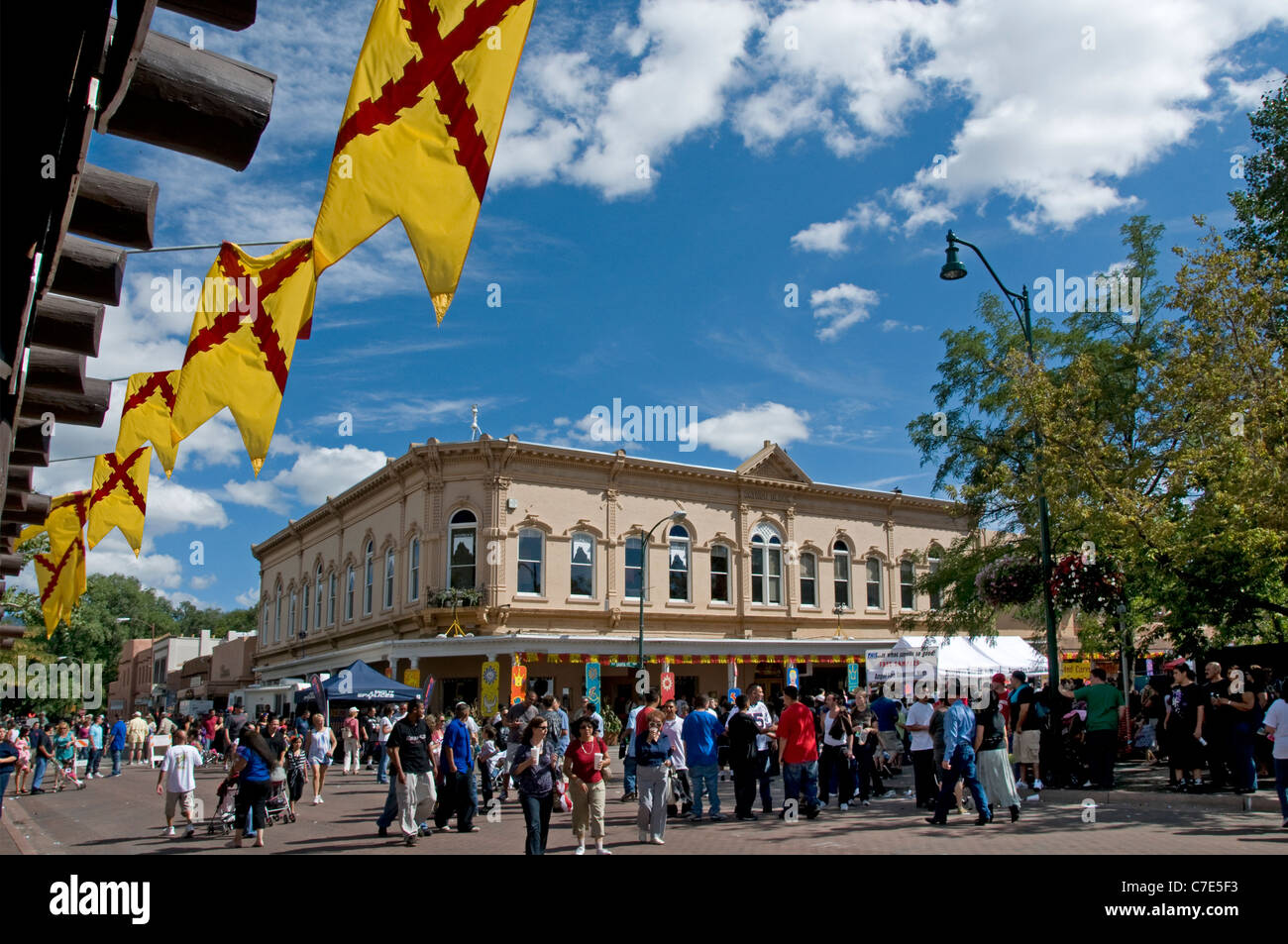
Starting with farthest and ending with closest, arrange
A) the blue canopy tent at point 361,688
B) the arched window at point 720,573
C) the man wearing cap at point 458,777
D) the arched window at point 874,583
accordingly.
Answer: the arched window at point 874,583, the arched window at point 720,573, the blue canopy tent at point 361,688, the man wearing cap at point 458,777

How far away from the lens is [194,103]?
423 cm

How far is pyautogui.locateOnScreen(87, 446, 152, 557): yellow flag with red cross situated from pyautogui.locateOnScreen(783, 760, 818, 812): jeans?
931 centimetres

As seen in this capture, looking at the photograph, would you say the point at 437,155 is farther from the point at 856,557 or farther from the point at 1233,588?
the point at 856,557

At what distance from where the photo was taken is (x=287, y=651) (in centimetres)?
5022

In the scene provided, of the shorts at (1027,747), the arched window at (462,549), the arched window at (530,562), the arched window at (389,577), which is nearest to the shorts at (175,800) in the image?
the shorts at (1027,747)

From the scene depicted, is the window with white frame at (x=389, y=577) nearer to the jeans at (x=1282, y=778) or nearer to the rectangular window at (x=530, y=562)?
the rectangular window at (x=530, y=562)

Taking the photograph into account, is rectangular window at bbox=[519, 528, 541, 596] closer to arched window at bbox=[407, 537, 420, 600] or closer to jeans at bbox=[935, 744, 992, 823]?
arched window at bbox=[407, 537, 420, 600]

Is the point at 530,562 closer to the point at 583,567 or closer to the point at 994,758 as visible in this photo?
the point at 583,567

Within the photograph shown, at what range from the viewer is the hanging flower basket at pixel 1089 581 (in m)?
17.0

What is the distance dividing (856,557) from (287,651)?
92.9 ft

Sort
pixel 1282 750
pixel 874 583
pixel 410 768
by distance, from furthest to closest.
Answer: pixel 874 583 < pixel 410 768 < pixel 1282 750

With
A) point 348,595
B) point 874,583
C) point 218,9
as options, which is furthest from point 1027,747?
point 348,595

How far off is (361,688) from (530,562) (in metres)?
8.96

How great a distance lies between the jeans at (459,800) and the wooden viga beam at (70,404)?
7.85m
